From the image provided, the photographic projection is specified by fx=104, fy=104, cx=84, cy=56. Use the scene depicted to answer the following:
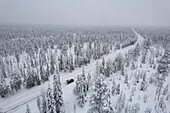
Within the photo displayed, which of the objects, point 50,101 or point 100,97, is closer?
point 100,97

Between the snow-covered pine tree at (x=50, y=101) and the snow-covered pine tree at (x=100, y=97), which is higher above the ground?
the snow-covered pine tree at (x=100, y=97)

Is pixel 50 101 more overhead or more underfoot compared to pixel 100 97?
more underfoot

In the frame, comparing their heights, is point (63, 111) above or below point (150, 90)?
below

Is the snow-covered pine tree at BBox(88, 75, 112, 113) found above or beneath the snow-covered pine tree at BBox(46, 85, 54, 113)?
above

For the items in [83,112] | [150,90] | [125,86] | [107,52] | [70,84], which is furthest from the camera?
[107,52]

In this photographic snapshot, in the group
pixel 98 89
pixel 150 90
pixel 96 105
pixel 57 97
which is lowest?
pixel 150 90

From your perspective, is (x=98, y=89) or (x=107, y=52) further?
(x=107, y=52)

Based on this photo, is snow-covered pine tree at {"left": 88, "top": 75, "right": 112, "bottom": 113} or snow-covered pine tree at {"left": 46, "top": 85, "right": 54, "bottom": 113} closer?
snow-covered pine tree at {"left": 88, "top": 75, "right": 112, "bottom": 113}

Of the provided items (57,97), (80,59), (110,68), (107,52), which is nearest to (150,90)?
(110,68)

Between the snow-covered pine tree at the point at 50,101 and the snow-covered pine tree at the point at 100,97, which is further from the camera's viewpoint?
the snow-covered pine tree at the point at 50,101

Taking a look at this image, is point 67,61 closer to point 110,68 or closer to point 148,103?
point 110,68

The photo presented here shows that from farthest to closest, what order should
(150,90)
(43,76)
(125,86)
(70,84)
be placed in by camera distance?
(43,76) < (70,84) < (125,86) < (150,90)
